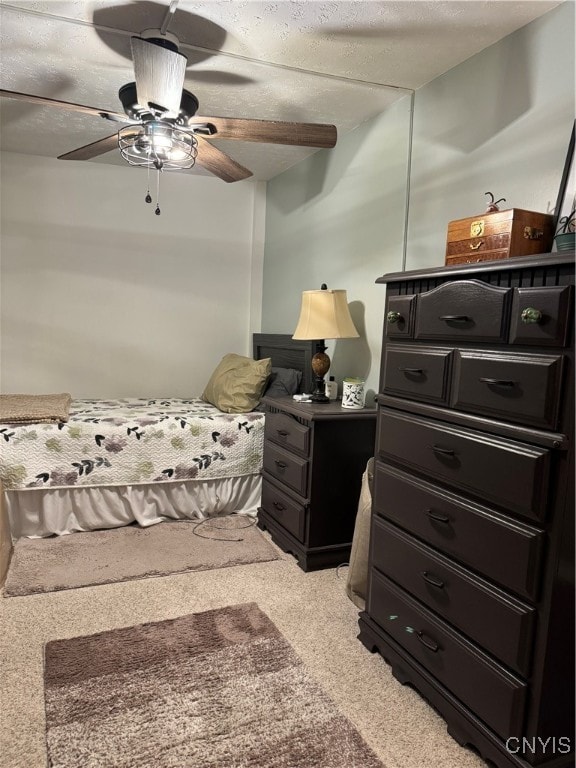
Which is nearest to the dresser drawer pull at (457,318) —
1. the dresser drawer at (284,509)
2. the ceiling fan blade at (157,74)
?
the ceiling fan blade at (157,74)

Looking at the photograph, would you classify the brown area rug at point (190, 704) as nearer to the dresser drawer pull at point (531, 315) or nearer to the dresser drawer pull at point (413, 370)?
the dresser drawer pull at point (413, 370)

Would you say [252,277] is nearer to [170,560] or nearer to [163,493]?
[163,493]

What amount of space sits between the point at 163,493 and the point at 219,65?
2.31m

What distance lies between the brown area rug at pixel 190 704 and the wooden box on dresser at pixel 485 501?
1.21ft

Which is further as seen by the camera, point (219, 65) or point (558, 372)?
point (219, 65)

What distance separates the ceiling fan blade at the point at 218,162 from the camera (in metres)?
2.26

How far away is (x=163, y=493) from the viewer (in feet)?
10.4

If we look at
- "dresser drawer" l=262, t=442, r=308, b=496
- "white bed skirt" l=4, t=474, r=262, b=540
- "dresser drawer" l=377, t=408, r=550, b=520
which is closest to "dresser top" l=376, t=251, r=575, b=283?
"dresser drawer" l=377, t=408, r=550, b=520

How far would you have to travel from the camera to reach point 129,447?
3.02m

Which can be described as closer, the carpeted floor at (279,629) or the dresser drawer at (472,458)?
the dresser drawer at (472,458)

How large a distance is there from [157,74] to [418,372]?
1.39 meters

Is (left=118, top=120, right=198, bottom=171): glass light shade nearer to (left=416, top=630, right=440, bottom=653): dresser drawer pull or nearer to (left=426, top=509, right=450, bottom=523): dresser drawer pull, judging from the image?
(left=426, top=509, right=450, bottom=523): dresser drawer pull

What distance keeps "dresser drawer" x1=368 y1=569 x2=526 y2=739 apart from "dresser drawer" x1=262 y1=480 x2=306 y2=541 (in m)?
0.71

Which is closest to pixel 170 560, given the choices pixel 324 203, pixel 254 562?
pixel 254 562
